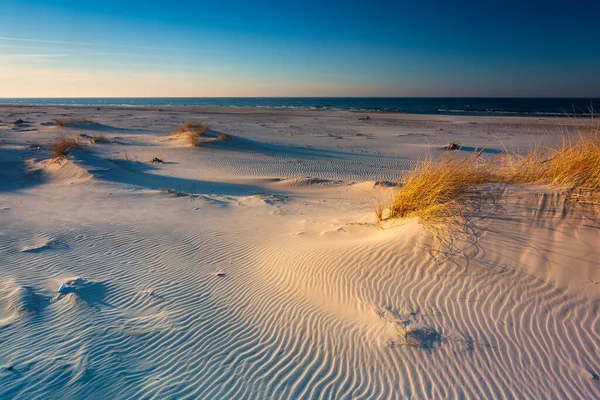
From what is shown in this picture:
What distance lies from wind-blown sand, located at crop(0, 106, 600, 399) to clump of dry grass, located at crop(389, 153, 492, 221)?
0.32m

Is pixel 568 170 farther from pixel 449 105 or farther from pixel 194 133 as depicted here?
pixel 449 105

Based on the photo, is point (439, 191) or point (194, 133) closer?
point (439, 191)

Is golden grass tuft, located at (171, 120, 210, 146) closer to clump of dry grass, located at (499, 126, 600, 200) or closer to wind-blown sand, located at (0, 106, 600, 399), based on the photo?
wind-blown sand, located at (0, 106, 600, 399)

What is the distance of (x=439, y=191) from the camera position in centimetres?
518

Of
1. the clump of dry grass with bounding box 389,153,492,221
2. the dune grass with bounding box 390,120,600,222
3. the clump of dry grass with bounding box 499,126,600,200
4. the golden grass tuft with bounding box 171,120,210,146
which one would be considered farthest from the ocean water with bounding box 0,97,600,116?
the golden grass tuft with bounding box 171,120,210,146

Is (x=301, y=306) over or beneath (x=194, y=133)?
beneath

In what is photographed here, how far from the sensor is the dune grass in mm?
4777

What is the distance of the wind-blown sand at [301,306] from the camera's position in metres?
3.06

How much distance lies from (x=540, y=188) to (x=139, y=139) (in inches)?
776

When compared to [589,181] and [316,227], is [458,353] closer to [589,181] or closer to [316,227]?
[589,181]

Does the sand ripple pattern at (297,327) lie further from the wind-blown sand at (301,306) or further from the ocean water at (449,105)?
the ocean water at (449,105)

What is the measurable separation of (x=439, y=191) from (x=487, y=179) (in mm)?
1173

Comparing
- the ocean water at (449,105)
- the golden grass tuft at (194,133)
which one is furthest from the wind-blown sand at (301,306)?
the ocean water at (449,105)

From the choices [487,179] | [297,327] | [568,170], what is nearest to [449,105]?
[487,179]
